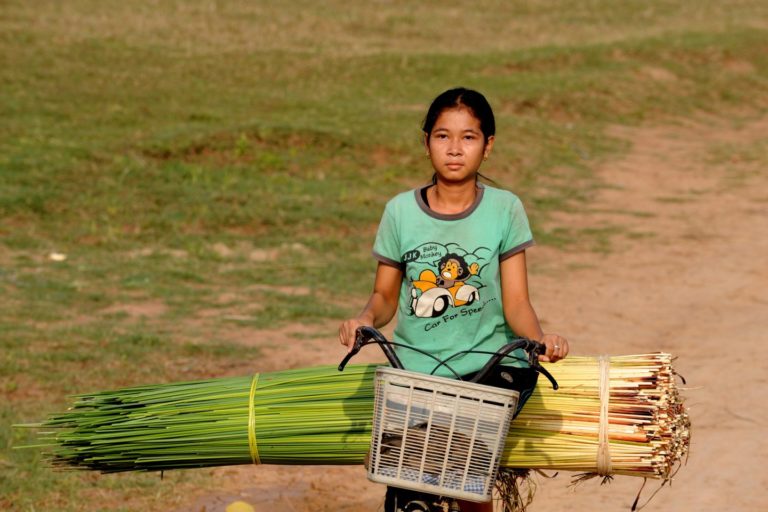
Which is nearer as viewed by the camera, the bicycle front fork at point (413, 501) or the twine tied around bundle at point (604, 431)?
the bicycle front fork at point (413, 501)

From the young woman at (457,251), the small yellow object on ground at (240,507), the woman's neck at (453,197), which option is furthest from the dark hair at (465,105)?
the small yellow object on ground at (240,507)

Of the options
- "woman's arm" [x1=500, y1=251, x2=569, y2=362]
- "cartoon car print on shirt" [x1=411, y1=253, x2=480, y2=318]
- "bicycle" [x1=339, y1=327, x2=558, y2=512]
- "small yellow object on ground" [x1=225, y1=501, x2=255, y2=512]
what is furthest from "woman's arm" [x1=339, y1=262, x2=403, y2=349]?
"small yellow object on ground" [x1=225, y1=501, x2=255, y2=512]

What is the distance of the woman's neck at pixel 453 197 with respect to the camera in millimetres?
2900

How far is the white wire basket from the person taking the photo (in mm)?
2357

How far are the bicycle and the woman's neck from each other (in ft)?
1.99

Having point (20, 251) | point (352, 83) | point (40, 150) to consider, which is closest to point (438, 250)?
point (20, 251)

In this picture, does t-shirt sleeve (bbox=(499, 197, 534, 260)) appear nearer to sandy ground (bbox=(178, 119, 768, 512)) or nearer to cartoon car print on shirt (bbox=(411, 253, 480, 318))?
cartoon car print on shirt (bbox=(411, 253, 480, 318))

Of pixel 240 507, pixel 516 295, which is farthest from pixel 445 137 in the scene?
pixel 240 507

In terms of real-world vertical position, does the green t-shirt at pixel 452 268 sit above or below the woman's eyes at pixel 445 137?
below

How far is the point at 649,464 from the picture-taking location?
2975mm

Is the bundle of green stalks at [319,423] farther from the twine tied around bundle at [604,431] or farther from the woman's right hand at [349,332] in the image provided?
the woman's right hand at [349,332]

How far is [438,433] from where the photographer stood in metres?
2.40

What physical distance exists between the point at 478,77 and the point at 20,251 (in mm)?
9129

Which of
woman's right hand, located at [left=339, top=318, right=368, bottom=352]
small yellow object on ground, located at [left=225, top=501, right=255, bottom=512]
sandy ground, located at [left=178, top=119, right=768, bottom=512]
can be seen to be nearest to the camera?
woman's right hand, located at [left=339, top=318, right=368, bottom=352]
